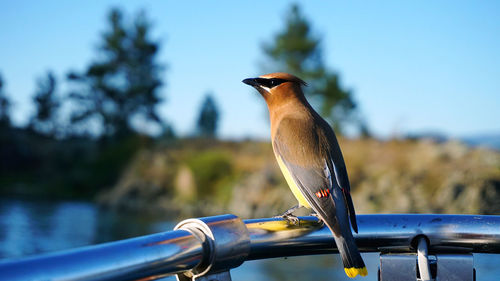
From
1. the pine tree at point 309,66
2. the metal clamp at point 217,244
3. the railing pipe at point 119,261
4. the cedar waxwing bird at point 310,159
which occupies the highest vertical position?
the pine tree at point 309,66

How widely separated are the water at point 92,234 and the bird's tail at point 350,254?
9746mm

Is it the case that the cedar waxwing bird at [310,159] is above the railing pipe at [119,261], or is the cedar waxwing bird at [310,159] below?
above

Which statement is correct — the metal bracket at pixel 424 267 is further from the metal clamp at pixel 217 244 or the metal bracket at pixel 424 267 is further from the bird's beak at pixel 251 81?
the bird's beak at pixel 251 81

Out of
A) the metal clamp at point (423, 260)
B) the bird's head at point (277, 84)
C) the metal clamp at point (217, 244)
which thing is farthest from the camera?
the bird's head at point (277, 84)

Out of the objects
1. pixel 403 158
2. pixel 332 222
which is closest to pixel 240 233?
pixel 332 222

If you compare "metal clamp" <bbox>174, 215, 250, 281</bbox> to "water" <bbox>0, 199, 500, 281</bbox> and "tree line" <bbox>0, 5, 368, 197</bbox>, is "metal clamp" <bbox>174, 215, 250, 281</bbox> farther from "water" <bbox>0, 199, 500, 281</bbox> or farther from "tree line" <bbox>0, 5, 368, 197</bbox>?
"tree line" <bbox>0, 5, 368, 197</bbox>

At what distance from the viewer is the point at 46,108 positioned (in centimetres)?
3381

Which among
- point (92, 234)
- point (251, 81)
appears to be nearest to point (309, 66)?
point (92, 234)

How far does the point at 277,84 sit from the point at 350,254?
662mm

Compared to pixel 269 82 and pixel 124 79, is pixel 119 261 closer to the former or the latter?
pixel 269 82

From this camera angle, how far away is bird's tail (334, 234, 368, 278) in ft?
3.00

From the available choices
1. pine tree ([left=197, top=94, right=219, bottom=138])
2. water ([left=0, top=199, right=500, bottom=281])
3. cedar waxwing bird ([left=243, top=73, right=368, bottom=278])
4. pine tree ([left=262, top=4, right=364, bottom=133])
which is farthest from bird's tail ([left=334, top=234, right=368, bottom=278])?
pine tree ([left=197, top=94, right=219, bottom=138])

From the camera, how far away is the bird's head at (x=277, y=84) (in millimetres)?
1458

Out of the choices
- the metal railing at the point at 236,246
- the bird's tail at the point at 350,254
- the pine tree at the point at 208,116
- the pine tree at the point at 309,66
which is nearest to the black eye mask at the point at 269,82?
the metal railing at the point at 236,246
